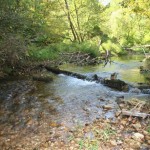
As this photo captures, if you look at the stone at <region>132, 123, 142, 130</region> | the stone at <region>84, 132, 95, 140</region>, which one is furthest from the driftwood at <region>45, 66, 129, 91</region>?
the stone at <region>84, 132, 95, 140</region>

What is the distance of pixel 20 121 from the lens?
7.40 m

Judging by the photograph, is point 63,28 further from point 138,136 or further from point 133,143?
point 133,143

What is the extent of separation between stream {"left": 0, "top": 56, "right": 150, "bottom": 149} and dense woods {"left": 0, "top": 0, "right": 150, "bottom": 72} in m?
1.77

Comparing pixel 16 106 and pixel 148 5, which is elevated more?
pixel 148 5

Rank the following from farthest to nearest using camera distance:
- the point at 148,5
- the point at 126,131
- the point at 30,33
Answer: the point at 148,5, the point at 30,33, the point at 126,131

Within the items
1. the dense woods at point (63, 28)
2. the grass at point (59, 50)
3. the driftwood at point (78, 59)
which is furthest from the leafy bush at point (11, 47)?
the driftwood at point (78, 59)

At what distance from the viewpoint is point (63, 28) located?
25250mm

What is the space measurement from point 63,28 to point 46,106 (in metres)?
17.4

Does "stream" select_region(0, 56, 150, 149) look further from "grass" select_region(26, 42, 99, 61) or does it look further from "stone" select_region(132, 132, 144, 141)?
"grass" select_region(26, 42, 99, 61)

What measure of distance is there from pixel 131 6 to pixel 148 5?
1057 mm

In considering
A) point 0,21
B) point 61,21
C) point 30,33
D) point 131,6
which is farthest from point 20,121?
point 61,21

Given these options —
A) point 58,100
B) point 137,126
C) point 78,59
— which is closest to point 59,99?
point 58,100

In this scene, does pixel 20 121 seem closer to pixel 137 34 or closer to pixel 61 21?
pixel 61 21

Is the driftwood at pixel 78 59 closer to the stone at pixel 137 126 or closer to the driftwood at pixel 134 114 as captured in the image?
the driftwood at pixel 134 114
